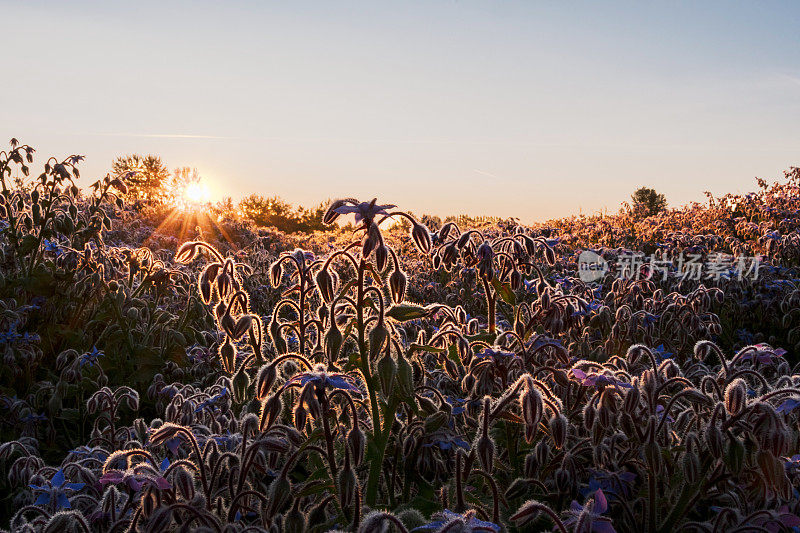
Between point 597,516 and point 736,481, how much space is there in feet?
2.69

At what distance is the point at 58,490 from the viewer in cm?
193

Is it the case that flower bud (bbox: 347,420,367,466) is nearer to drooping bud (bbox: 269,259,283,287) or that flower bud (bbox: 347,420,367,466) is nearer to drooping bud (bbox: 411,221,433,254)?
drooping bud (bbox: 411,221,433,254)

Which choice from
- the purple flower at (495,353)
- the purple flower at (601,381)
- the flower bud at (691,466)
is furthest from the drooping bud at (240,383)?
the flower bud at (691,466)

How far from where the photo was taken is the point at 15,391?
393 centimetres

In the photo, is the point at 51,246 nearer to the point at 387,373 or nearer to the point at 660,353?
the point at 387,373

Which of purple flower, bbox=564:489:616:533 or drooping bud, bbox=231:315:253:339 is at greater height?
drooping bud, bbox=231:315:253:339

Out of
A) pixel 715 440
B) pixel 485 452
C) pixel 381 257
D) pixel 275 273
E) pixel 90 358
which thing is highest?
pixel 381 257

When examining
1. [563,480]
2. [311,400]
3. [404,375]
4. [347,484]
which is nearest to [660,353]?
[563,480]

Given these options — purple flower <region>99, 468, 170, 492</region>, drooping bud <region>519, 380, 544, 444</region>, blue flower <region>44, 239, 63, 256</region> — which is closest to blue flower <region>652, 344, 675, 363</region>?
drooping bud <region>519, 380, 544, 444</region>

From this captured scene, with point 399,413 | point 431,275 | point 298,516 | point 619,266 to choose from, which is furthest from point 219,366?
point 619,266

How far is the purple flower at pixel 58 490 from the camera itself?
188cm

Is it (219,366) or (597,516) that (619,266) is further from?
(597,516)

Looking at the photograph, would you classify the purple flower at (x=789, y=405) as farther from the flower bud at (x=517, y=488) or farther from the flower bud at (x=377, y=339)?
the flower bud at (x=377, y=339)

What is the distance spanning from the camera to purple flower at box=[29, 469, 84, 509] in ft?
6.17
